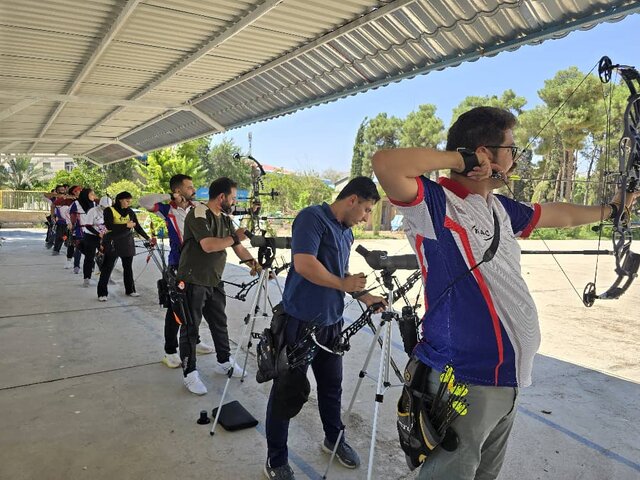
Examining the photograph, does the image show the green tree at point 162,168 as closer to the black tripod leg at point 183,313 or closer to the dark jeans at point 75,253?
the dark jeans at point 75,253

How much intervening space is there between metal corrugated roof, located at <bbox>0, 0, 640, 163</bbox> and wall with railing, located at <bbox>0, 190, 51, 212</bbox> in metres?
23.1

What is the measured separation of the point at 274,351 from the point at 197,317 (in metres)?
1.46

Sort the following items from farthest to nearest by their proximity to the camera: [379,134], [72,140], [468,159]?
1. [379,134]
2. [72,140]
3. [468,159]

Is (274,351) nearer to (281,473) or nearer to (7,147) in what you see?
(281,473)

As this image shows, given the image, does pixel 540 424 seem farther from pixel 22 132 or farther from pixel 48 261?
pixel 22 132

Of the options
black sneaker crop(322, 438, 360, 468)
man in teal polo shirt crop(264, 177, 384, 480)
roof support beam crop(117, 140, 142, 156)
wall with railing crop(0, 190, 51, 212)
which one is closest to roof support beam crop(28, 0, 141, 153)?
man in teal polo shirt crop(264, 177, 384, 480)

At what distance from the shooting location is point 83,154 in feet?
59.8

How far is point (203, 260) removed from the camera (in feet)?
13.0

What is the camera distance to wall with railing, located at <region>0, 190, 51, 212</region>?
28.6m

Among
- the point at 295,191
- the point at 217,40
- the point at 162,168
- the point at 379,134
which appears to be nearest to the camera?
the point at 217,40

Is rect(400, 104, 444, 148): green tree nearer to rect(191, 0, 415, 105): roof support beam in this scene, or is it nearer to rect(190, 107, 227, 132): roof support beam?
rect(190, 107, 227, 132): roof support beam

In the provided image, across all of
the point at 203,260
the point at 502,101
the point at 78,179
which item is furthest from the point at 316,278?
the point at 502,101

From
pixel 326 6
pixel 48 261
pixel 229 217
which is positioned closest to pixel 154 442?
pixel 229 217

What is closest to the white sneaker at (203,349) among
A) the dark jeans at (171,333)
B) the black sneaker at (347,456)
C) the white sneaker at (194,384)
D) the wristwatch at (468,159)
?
the dark jeans at (171,333)
